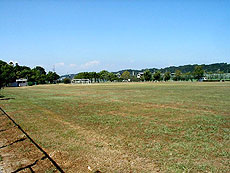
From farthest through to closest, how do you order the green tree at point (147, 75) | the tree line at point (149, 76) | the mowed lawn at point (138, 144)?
the green tree at point (147, 75), the tree line at point (149, 76), the mowed lawn at point (138, 144)

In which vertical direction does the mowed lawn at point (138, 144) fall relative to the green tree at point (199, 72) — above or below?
below

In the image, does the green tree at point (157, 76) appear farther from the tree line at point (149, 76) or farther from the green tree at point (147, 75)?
the green tree at point (147, 75)

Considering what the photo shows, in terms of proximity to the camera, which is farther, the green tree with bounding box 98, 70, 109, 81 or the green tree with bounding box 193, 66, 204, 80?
the green tree with bounding box 98, 70, 109, 81

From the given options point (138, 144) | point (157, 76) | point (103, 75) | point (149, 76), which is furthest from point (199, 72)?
point (138, 144)

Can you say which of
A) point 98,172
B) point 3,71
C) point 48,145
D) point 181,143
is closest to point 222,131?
point 181,143

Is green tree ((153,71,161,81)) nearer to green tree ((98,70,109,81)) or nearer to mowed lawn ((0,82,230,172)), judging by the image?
green tree ((98,70,109,81))

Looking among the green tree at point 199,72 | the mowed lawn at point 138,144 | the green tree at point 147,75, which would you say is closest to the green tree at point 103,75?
the green tree at point 147,75

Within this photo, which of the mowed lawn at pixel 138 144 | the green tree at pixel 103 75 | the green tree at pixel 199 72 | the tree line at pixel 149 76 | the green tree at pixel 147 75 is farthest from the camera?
the green tree at pixel 103 75

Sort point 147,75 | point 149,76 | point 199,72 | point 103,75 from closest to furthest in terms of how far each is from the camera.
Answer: point 199,72 < point 147,75 < point 149,76 < point 103,75

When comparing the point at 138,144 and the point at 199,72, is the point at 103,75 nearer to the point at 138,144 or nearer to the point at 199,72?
the point at 199,72

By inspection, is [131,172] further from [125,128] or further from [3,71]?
[3,71]

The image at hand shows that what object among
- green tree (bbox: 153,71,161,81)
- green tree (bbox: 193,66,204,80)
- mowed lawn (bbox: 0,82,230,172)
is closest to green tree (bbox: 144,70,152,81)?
green tree (bbox: 153,71,161,81)

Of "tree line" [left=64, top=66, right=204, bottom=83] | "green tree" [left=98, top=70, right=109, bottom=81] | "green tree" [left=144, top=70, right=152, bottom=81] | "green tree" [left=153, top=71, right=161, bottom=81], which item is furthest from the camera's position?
"green tree" [left=98, top=70, right=109, bottom=81]

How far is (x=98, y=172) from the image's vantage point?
478cm
